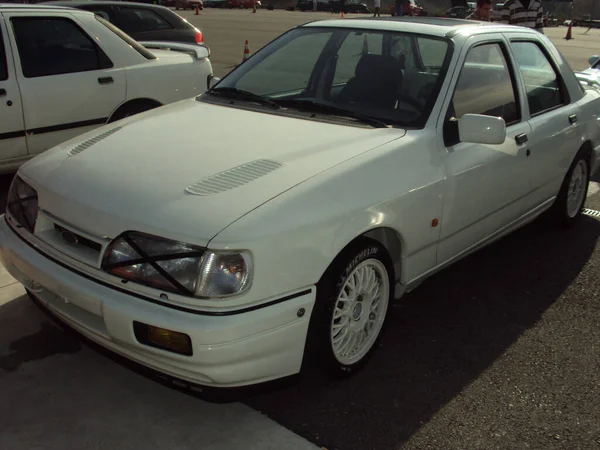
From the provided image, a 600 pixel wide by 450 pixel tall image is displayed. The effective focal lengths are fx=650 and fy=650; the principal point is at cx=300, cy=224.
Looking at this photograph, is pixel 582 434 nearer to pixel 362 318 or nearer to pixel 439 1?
pixel 362 318

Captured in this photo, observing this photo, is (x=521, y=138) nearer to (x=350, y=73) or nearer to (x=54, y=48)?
(x=350, y=73)

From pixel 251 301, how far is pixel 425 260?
4.20 ft

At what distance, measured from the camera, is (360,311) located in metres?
3.11

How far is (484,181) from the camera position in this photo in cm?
364

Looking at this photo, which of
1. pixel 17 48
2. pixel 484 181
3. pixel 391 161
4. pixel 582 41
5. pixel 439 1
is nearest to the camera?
pixel 391 161

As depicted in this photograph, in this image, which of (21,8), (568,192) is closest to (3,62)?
(21,8)

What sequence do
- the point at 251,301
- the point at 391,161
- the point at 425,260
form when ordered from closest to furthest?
the point at 251,301, the point at 391,161, the point at 425,260

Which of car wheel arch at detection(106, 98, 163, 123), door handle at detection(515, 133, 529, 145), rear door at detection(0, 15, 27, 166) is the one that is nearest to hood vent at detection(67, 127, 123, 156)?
rear door at detection(0, 15, 27, 166)

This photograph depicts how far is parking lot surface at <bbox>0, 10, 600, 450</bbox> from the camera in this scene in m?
2.71

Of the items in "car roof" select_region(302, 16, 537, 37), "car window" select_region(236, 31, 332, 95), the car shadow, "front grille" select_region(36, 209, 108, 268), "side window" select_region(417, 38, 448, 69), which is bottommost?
the car shadow

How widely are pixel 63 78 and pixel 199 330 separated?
3803 millimetres

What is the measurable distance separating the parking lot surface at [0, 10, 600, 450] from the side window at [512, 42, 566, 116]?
130 centimetres

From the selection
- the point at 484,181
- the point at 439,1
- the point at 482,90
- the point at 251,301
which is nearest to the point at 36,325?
the point at 251,301

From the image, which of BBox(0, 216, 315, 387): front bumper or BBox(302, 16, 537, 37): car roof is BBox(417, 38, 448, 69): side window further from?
BBox(0, 216, 315, 387): front bumper
